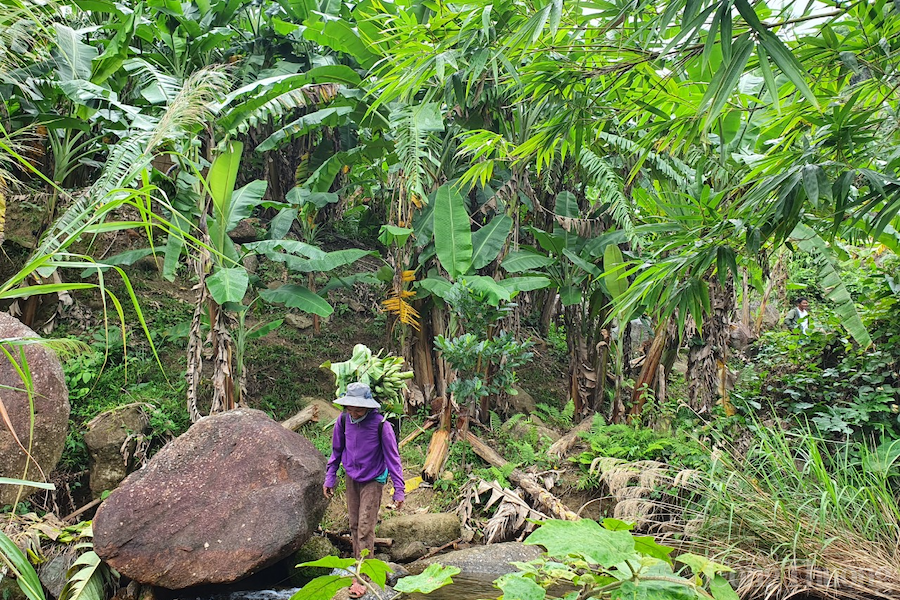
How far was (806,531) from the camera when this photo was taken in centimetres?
361

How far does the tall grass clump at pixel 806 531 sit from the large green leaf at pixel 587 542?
2709mm

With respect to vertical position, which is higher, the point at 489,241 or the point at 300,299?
the point at 489,241

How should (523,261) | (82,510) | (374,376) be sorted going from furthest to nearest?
1. (523,261)
2. (82,510)
3. (374,376)

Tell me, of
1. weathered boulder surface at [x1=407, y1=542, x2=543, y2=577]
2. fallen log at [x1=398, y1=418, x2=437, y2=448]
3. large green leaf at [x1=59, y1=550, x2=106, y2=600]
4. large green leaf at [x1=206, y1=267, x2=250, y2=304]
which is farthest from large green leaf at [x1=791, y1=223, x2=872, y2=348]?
large green leaf at [x1=59, y1=550, x2=106, y2=600]

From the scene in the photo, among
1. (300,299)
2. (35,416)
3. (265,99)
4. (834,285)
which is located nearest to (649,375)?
(834,285)

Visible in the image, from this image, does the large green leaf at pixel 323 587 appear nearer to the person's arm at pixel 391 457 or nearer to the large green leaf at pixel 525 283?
the person's arm at pixel 391 457

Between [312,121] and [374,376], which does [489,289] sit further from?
[312,121]

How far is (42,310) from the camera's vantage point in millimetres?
6836

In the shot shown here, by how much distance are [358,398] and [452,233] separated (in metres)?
2.44

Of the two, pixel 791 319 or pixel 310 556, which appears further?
pixel 791 319

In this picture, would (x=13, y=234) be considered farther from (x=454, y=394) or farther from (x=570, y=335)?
(x=570, y=335)

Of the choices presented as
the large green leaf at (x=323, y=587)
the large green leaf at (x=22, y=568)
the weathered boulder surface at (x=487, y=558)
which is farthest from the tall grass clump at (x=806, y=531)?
the large green leaf at (x=22, y=568)

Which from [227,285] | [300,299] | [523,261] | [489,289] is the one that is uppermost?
[523,261]

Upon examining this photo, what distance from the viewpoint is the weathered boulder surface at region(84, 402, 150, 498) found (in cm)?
561
